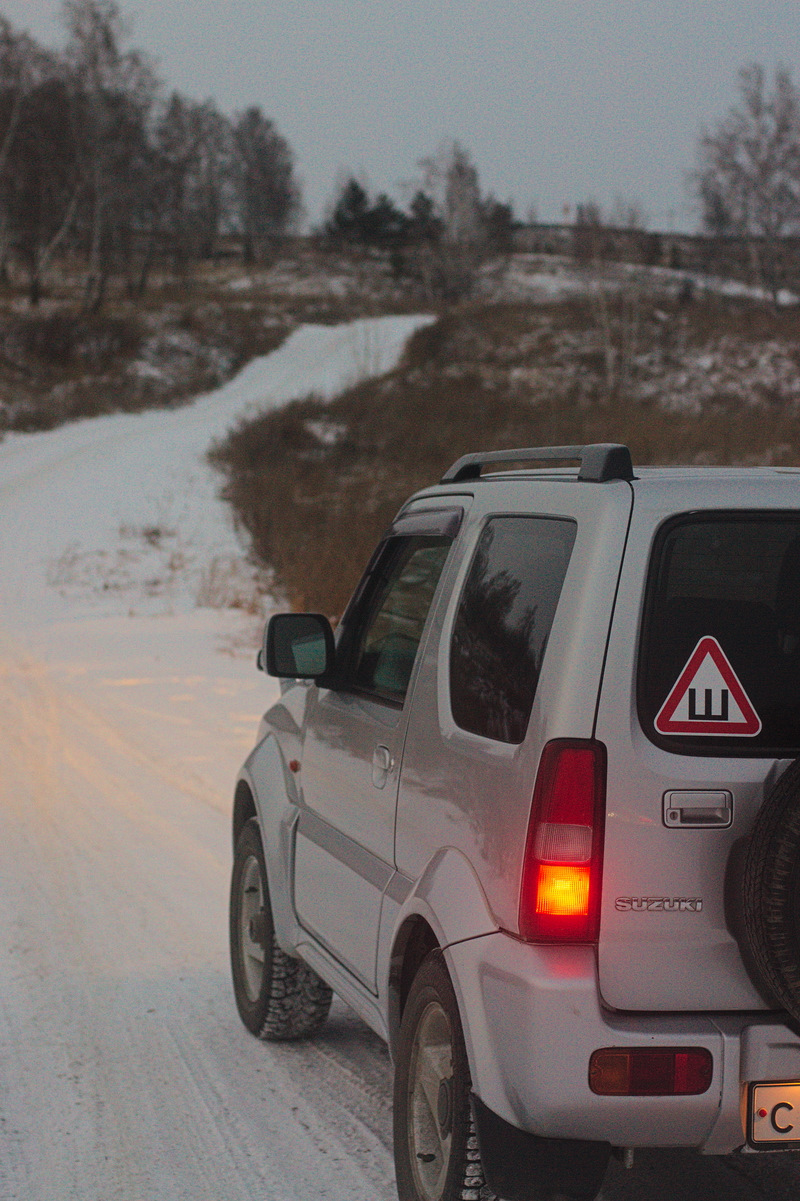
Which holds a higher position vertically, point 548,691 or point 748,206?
point 748,206

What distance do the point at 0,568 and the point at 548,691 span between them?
17471 millimetres

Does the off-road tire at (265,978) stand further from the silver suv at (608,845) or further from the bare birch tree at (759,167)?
the bare birch tree at (759,167)

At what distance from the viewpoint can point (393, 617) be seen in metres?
4.17

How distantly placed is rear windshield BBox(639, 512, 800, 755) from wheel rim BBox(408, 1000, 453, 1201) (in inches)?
34.4

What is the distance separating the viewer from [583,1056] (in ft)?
8.87

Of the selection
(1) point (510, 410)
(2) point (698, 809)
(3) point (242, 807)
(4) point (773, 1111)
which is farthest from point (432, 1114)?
(1) point (510, 410)

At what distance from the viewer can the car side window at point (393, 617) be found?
3.80 m

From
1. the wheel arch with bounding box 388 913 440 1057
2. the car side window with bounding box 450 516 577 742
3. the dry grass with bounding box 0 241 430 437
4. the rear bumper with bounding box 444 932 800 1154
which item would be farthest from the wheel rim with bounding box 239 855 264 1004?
the dry grass with bounding box 0 241 430 437

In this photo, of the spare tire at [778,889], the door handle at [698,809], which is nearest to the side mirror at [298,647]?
the door handle at [698,809]

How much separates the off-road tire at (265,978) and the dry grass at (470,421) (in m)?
9.67

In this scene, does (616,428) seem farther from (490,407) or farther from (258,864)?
(258,864)

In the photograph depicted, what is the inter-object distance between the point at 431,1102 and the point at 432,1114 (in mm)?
29

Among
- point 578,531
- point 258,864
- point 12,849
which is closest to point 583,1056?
point 578,531

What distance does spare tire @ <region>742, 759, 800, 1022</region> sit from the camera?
267cm
